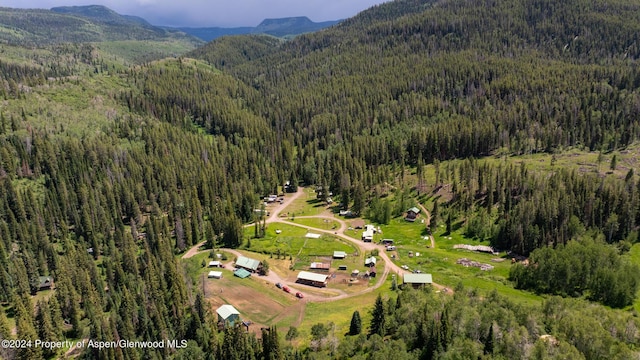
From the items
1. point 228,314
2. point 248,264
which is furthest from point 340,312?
point 248,264

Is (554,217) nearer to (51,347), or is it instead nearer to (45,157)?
(51,347)

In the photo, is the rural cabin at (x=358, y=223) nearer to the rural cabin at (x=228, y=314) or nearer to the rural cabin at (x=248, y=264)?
the rural cabin at (x=248, y=264)

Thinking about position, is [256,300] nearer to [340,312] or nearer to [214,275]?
[214,275]

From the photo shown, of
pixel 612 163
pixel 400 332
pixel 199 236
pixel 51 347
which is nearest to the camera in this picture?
pixel 400 332

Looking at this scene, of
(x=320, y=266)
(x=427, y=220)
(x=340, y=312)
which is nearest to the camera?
(x=340, y=312)

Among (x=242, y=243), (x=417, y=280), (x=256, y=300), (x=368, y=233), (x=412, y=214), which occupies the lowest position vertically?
(x=242, y=243)

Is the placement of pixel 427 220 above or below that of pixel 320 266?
above

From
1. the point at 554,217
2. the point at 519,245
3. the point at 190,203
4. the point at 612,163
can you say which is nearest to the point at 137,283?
the point at 190,203

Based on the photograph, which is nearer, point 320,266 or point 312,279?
point 312,279
